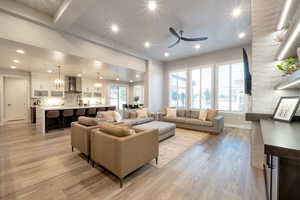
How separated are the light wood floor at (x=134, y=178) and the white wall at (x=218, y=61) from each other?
2.88 m

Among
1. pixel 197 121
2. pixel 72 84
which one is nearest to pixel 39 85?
pixel 72 84

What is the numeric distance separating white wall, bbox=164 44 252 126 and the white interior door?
8.13 m

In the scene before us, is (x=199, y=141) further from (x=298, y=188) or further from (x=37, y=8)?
(x=37, y=8)

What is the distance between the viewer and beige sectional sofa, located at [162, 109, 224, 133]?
4.64 metres

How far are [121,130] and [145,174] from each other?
92 centimetres

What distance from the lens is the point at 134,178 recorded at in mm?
2105

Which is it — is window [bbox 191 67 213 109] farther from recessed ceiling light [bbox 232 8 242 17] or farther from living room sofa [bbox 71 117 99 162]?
living room sofa [bbox 71 117 99 162]

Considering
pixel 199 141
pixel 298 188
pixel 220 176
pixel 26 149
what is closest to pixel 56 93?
pixel 26 149

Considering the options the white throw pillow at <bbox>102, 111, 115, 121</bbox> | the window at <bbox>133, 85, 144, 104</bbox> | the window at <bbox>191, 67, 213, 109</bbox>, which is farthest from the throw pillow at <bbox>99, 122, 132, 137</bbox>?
the window at <bbox>133, 85, 144, 104</bbox>

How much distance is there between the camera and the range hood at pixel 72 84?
25.2 ft

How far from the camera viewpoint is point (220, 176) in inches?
85.3

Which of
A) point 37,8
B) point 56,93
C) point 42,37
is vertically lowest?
point 56,93

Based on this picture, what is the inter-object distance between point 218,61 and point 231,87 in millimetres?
1367

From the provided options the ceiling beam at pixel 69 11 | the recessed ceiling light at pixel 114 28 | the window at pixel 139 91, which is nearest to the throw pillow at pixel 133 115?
the recessed ceiling light at pixel 114 28
